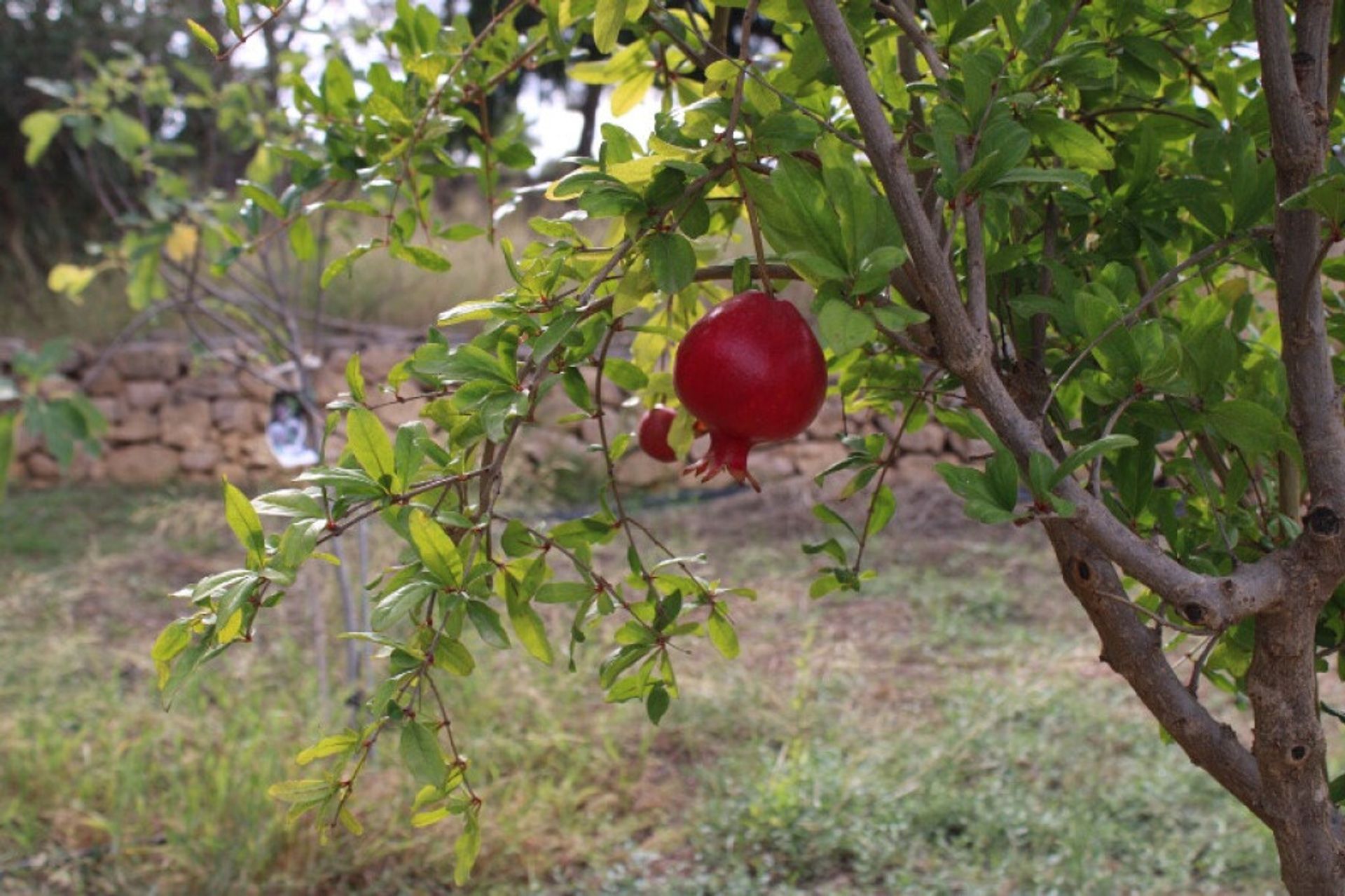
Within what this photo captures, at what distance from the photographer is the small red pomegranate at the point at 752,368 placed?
68 centimetres

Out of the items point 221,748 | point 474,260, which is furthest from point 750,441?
point 474,260

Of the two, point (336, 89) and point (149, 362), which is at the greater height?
point (336, 89)

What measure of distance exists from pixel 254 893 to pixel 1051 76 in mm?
2123

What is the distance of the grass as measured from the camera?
2.49 metres

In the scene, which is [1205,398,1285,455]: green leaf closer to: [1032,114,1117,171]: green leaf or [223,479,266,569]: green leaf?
[1032,114,1117,171]: green leaf

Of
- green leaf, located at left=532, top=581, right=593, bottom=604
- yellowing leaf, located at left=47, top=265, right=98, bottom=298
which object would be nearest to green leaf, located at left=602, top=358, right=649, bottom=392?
green leaf, located at left=532, top=581, right=593, bottom=604

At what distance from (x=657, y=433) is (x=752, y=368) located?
1.17 feet

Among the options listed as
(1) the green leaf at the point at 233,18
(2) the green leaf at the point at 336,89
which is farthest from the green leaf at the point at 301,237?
(1) the green leaf at the point at 233,18

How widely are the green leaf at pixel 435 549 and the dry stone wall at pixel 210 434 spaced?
603 centimetres

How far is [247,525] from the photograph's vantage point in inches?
28.3

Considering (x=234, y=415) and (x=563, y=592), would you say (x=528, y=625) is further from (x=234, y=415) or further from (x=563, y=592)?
(x=234, y=415)

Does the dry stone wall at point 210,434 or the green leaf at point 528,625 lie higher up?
the green leaf at point 528,625

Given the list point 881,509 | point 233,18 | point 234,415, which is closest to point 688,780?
point 881,509

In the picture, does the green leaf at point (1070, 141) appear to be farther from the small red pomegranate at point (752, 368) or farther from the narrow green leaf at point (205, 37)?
the narrow green leaf at point (205, 37)
